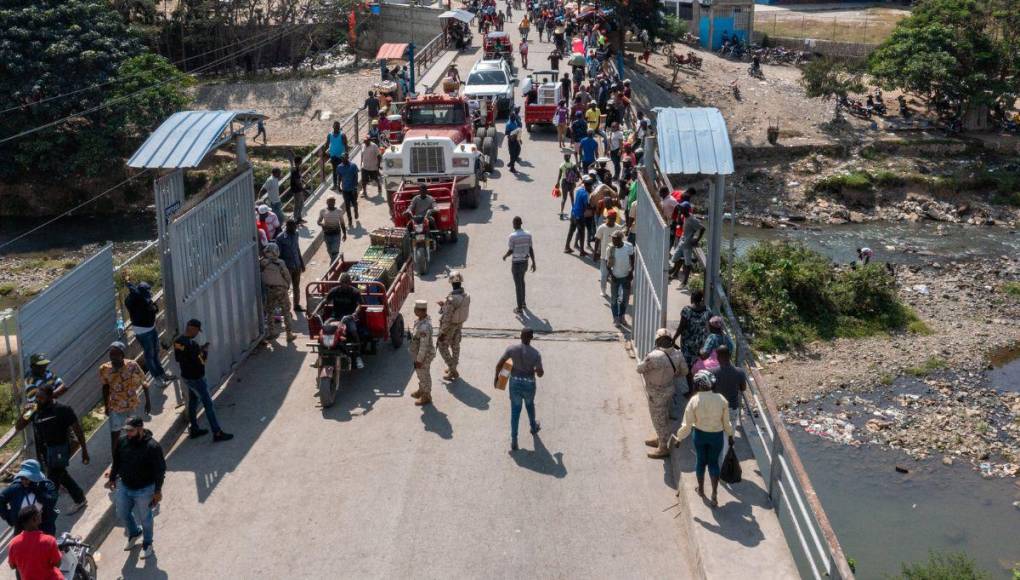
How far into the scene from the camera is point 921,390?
22.5 meters

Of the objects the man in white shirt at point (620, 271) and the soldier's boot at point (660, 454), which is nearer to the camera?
the soldier's boot at point (660, 454)

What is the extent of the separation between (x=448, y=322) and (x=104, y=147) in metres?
30.3

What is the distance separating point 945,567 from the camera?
16.0m

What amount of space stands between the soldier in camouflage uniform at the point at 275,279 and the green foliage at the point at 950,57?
35.6 meters

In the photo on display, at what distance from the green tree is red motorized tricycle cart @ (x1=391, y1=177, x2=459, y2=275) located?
98.9 ft

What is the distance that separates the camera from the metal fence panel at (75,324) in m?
11.5

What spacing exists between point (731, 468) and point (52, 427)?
704 centimetres

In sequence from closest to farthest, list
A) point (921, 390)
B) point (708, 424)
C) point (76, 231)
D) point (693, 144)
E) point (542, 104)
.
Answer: point (708, 424)
point (693, 144)
point (921, 390)
point (542, 104)
point (76, 231)

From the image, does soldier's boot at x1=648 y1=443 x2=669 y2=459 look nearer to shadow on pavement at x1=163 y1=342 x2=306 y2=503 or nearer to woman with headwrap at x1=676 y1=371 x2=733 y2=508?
woman with headwrap at x1=676 y1=371 x2=733 y2=508

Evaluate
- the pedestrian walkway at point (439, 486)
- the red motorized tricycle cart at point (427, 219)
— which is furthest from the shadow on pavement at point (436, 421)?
the red motorized tricycle cart at point (427, 219)

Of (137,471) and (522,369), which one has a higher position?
(522,369)

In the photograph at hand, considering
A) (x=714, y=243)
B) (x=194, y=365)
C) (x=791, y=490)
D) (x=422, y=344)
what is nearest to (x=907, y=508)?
(x=714, y=243)

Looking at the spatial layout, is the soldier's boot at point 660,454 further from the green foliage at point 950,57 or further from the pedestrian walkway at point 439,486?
the green foliage at point 950,57

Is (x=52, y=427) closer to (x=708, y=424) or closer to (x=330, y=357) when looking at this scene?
(x=330, y=357)
